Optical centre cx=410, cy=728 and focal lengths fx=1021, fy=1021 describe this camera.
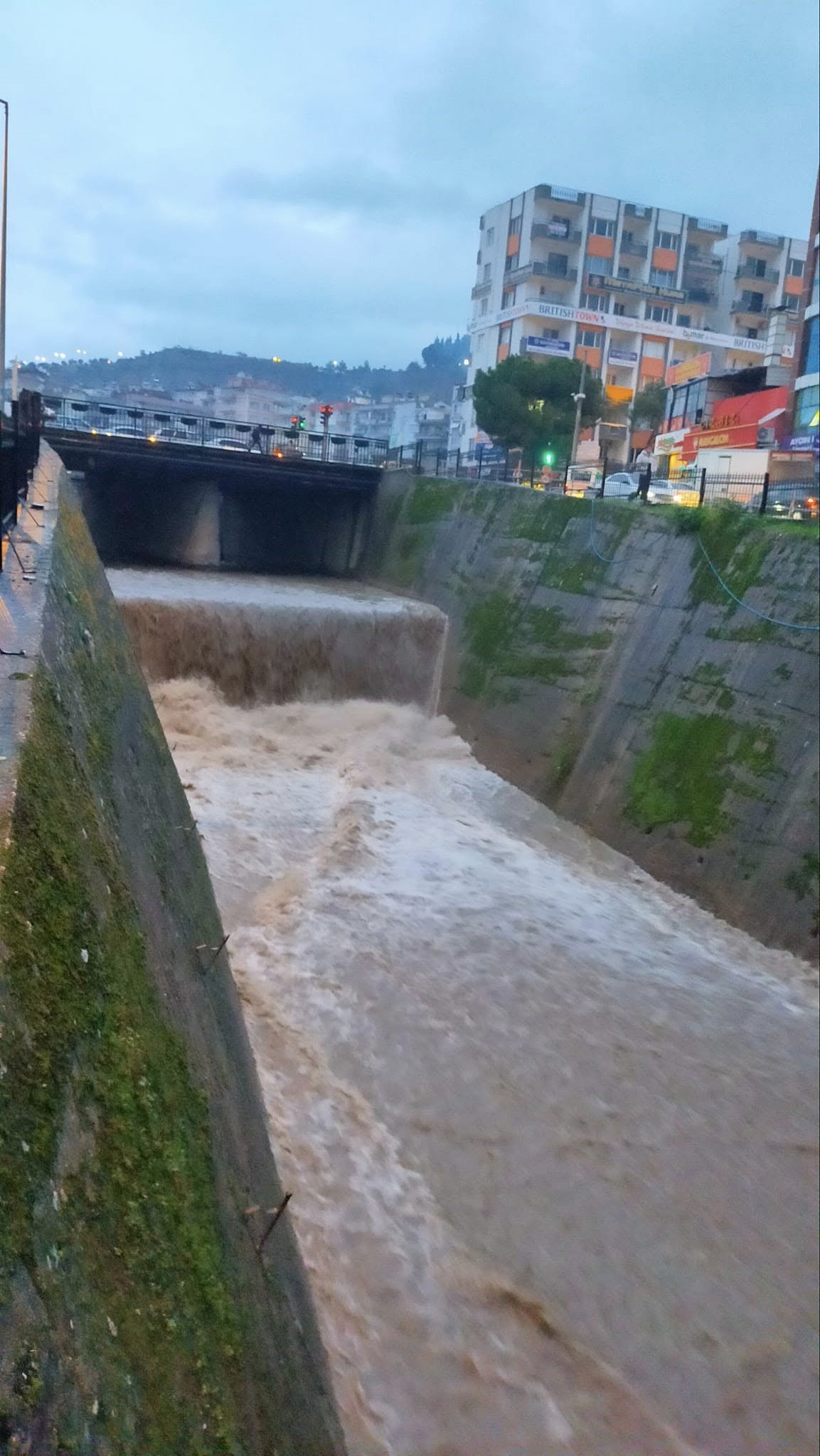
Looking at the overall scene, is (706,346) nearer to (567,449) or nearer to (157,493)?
(567,449)

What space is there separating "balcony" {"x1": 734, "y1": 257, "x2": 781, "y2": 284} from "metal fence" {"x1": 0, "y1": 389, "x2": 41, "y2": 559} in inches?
2686

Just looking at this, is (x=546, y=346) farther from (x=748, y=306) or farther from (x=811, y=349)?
(x=811, y=349)

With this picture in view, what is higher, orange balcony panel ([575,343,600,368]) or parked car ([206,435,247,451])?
orange balcony panel ([575,343,600,368])

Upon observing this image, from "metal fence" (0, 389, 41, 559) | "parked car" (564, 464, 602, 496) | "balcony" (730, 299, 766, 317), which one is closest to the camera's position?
"metal fence" (0, 389, 41, 559)

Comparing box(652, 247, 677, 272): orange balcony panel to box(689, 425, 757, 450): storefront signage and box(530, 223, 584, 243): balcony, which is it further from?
box(689, 425, 757, 450): storefront signage

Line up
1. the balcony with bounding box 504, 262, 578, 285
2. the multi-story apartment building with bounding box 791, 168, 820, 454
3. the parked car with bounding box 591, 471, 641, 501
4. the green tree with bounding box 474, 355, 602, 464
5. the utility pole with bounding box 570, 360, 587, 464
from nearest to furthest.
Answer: the parked car with bounding box 591, 471, 641, 501 → the multi-story apartment building with bounding box 791, 168, 820, 454 → the utility pole with bounding box 570, 360, 587, 464 → the green tree with bounding box 474, 355, 602, 464 → the balcony with bounding box 504, 262, 578, 285

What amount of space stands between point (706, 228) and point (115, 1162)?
77382 millimetres

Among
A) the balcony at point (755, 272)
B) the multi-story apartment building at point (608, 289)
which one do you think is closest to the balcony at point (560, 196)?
the multi-story apartment building at point (608, 289)

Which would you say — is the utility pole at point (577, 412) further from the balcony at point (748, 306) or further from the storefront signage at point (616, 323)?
the balcony at point (748, 306)

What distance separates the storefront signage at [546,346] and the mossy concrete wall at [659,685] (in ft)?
141

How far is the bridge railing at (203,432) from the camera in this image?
29.7 m

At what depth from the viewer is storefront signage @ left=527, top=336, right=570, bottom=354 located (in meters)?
61.8

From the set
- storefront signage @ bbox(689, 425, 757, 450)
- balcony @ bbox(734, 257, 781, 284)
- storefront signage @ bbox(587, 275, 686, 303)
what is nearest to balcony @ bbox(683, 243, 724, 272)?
balcony @ bbox(734, 257, 781, 284)

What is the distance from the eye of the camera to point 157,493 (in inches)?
1217
